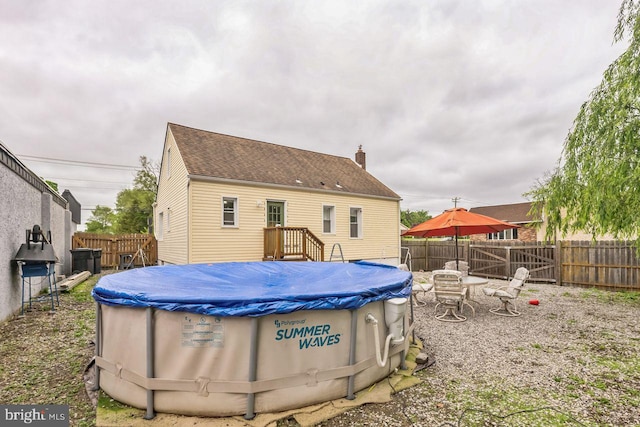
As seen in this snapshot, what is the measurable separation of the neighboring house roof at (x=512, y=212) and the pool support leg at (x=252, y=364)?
89.4 feet

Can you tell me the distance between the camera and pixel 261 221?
11.3 metres

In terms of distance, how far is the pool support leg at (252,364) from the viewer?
2438mm

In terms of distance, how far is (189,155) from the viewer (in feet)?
35.7

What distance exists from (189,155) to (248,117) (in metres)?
4.99

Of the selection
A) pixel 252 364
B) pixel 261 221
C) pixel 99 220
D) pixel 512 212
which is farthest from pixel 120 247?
pixel 99 220

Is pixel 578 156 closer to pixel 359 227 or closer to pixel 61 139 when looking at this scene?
pixel 359 227

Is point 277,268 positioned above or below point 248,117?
below

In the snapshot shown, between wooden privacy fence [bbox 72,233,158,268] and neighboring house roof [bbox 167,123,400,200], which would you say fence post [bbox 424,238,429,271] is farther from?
wooden privacy fence [bbox 72,233,158,268]

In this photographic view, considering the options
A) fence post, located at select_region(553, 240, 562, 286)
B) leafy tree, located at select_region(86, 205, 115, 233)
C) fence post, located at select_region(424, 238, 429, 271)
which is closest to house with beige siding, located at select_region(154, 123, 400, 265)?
fence post, located at select_region(424, 238, 429, 271)

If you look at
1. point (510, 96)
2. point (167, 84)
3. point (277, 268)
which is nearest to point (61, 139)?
point (167, 84)

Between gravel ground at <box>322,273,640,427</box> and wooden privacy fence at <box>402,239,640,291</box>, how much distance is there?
381cm

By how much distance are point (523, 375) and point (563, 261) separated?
9208 mm

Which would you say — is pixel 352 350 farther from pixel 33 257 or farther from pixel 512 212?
pixel 512 212

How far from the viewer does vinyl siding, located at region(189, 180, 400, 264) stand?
1011 cm
